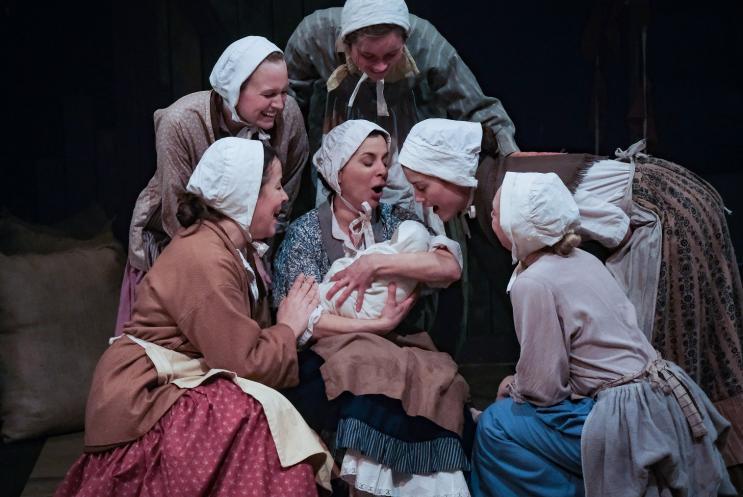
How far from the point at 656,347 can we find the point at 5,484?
2568mm

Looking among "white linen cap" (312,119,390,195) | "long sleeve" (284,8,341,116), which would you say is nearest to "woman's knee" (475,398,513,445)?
"white linen cap" (312,119,390,195)

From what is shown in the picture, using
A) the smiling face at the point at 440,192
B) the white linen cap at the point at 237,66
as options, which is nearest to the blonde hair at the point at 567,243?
the smiling face at the point at 440,192

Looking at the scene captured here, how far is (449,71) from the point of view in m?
4.85

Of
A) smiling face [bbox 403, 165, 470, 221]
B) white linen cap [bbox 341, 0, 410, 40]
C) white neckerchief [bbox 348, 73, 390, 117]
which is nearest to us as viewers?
smiling face [bbox 403, 165, 470, 221]

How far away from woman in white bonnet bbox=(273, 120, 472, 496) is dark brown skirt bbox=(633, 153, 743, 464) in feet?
2.53

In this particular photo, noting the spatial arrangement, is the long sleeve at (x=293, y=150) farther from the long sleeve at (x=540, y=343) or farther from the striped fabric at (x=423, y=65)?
the long sleeve at (x=540, y=343)

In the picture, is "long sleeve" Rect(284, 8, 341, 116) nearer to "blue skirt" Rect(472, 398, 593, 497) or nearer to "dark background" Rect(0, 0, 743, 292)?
"dark background" Rect(0, 0, 743, 292)

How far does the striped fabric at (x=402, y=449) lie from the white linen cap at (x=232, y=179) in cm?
80

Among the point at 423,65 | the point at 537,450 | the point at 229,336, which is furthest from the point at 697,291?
the point at 229,336

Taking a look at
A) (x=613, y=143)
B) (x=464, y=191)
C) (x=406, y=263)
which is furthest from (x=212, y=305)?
(x=613, y=143)

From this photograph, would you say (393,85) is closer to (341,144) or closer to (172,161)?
(341,144)

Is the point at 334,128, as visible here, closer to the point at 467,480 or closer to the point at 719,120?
the point at 467,480

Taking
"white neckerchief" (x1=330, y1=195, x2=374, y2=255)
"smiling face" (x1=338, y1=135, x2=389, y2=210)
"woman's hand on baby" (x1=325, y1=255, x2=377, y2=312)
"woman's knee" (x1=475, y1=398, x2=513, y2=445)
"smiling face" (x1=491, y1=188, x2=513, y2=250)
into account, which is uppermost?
"smiling face" (x1=338, y1=135, x2=389, y2=210)

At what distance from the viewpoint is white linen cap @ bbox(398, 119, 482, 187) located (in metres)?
4.24
